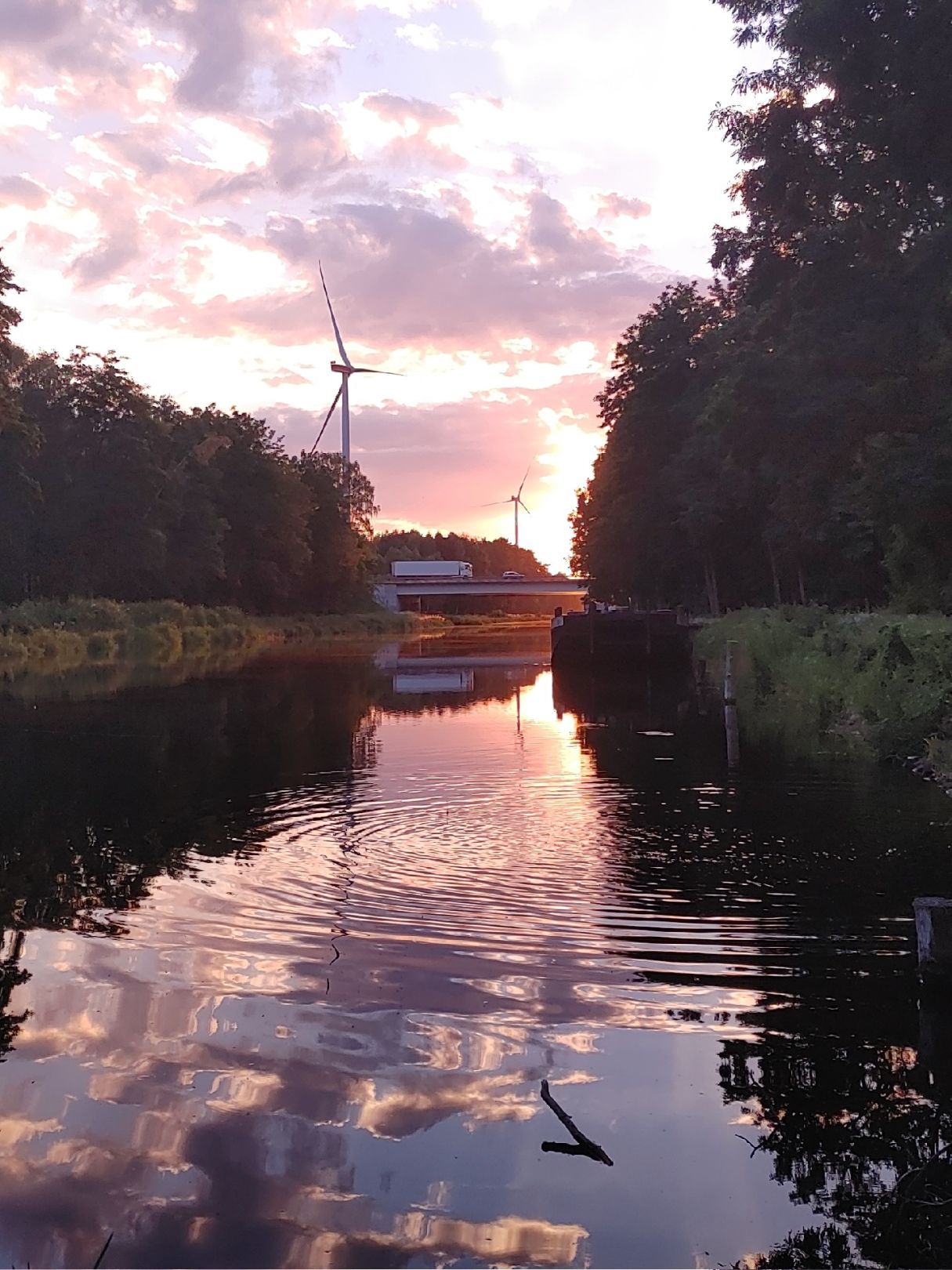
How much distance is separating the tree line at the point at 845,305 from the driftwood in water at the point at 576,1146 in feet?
86.1

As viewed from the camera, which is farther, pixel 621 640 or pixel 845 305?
pixel 621 640

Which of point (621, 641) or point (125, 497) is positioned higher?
point (125, 497)

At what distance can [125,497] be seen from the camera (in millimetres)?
79562

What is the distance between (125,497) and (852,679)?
62399mm

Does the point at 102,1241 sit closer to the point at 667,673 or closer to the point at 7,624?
the point at 667,673

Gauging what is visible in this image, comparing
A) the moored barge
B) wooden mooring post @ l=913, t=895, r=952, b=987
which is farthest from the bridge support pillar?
wooden mooring post @ l=913, t=895, r=952, b=987

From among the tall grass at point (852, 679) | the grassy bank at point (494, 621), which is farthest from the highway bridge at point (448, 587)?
the tall grass at point (852, 679)

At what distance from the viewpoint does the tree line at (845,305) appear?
32906 mm

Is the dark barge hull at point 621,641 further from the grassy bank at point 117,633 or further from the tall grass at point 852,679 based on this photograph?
the grassy bank at point 117,633

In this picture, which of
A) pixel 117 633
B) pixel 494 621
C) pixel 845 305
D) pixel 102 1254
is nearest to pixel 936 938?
pixel 102 1254

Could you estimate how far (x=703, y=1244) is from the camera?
536 cm

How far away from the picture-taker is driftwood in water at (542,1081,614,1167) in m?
6.15

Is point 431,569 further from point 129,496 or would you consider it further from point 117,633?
point 117,633

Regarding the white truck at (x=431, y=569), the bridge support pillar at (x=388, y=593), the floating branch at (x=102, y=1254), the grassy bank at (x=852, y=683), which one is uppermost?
the white truck at (x=431, y=569)
